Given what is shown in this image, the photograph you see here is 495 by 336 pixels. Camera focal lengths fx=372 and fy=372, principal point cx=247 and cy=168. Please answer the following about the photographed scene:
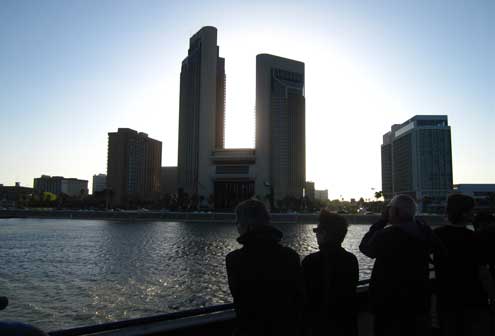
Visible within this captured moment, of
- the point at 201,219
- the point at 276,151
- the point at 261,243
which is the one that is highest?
the point at 276,151

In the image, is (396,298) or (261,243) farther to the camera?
(396,298)

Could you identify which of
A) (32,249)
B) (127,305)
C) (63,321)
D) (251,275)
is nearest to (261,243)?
(251,275)

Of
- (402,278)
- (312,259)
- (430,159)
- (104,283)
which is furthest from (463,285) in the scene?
(430,159)

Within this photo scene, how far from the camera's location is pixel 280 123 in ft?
640

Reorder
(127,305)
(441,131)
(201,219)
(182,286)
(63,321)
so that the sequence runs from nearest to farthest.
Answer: (63,321), (127,305), (182,286), (201,219), (441,131)

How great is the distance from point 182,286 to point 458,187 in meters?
172

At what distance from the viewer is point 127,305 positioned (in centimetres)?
1789

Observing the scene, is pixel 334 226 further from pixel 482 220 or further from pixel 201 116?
pixel 201 116

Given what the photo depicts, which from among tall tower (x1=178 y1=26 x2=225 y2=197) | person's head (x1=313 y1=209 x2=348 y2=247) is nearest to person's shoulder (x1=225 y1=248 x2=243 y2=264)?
person's head (x1=313 y1=209 x2=348 y2=247)

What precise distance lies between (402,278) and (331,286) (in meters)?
0.74

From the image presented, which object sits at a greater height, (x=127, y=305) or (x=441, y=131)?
(x=441, y=131)

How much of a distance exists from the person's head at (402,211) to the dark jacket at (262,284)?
1.47 m

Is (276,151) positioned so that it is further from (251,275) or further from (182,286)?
(251,275)

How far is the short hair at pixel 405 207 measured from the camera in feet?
12.8
